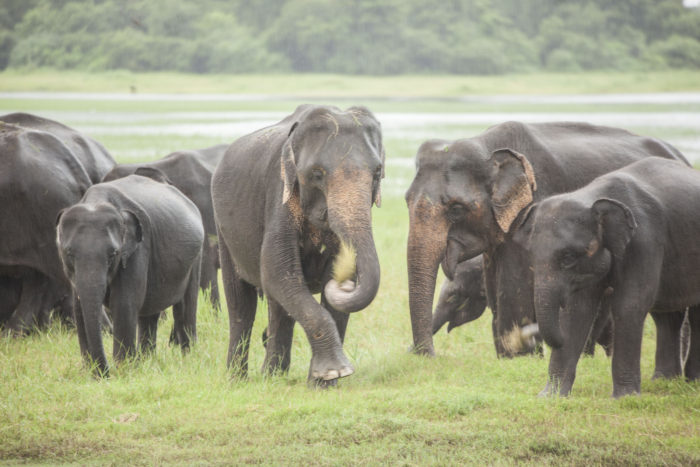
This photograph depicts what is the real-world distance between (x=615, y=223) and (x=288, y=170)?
209 centimetres

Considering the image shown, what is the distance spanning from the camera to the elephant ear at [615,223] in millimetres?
5906

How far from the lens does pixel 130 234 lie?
706cm

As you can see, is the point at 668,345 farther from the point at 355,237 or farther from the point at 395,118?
the point at 395,118

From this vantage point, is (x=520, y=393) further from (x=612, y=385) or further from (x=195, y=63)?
(x=195, y=63)

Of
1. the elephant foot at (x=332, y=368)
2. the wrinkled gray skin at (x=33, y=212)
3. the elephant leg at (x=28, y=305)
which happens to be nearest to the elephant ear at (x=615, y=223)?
the elephant foot at (x=332, y=368)

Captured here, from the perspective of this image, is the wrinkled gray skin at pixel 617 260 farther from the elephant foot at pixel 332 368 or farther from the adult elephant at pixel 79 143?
the adult elephant at pixel 79 143

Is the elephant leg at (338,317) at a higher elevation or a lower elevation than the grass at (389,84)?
higher

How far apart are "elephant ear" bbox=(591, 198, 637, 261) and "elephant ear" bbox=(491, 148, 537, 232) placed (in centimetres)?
151

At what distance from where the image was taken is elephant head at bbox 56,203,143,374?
6.66 meters

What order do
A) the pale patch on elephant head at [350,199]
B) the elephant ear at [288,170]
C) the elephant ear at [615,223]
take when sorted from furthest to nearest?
the elephant ear at [288,170], the elephant ear at [615,223], the pale patch on elephant head at [350,199]

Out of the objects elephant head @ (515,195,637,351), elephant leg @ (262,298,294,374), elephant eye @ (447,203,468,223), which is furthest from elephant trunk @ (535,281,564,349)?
elephant leg @ (262,298,294,374)

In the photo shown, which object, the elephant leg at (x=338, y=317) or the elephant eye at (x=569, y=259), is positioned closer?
the elephant eye at (x=569, y=259)

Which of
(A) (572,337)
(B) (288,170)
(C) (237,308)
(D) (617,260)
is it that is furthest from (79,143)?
(D) (617,260)

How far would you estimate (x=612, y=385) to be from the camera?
21.6 feet
